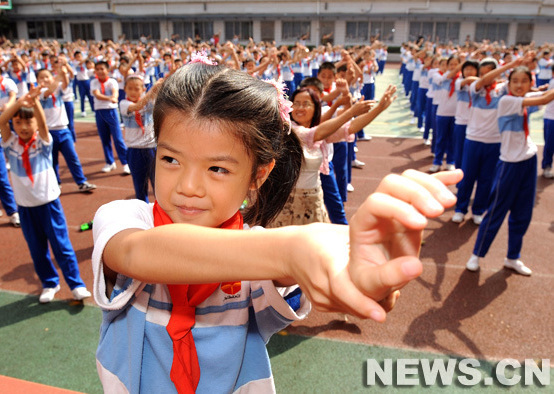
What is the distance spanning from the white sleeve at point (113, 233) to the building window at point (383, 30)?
37.3 m

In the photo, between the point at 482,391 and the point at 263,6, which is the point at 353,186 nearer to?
the point at 482,391

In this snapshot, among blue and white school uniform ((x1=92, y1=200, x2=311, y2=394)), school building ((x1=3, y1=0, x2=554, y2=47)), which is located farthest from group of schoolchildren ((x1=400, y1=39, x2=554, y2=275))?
school building ((x1=3, y1=0, x2=554, y2=47))

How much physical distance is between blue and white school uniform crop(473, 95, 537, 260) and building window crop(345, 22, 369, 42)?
112 ft

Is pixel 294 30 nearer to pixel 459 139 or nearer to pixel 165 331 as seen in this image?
pixel 459 139

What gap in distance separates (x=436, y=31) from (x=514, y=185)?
114 ft

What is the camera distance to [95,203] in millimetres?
6258

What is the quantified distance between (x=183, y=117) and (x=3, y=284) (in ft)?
13.2

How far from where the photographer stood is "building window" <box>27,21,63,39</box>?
3862cm

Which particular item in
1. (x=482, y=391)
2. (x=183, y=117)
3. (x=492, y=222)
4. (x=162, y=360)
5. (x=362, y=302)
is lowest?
(x=482, y=391)

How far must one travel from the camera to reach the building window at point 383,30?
115ft

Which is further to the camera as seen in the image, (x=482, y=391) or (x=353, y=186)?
(x=353, y=186)

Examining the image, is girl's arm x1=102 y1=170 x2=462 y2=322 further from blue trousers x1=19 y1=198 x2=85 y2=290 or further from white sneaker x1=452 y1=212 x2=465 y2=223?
white sneaker x1=452 y1=212 x2=465 y2=223

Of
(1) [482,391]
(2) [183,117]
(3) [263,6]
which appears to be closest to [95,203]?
(1) [482,391]

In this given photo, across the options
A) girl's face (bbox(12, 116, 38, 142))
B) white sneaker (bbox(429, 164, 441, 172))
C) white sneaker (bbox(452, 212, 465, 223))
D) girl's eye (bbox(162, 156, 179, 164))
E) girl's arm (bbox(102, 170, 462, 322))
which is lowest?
white sneaker (bbox(452, 212, 465, 223))
